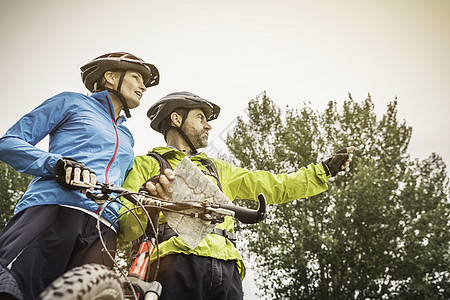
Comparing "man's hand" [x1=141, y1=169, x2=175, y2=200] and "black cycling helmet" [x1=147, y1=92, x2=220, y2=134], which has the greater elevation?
"black cycling helmet" [x1=147, y1=92, x2=220, y2=134]

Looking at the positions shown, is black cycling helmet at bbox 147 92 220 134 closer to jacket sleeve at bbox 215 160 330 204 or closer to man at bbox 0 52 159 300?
jacket sleeve at bbox 215 160 330 204

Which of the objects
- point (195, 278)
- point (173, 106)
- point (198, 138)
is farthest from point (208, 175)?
point (173, 106)

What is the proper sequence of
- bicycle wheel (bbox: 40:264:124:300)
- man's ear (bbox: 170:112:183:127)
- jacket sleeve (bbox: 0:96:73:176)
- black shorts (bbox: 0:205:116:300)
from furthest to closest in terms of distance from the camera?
man's ear (bbox: 170:112:183:127) → jacket sleeve (bbox: 0:96:73:176) → black shorts (bbox: 0:205:116:300) → bicycle wheel (bbox: 40:264:124:300)

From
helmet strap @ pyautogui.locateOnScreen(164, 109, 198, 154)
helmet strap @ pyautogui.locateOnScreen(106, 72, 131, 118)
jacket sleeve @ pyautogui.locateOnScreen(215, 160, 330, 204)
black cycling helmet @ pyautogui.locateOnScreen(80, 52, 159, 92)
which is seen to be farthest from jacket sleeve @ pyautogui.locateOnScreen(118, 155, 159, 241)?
black cycling helmet @ pyautogui.locateOnScreen(80, 52, 159, 92)

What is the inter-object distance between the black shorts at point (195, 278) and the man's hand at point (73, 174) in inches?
39.5

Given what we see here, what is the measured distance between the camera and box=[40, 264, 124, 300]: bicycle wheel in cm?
139

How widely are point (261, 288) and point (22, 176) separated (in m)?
14.4

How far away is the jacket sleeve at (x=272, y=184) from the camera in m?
3.75

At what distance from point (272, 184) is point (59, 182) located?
2.22 m

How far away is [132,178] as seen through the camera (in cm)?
316

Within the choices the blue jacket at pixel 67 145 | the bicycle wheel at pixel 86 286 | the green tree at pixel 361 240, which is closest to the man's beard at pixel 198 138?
the blue jacket at pixel 67 145

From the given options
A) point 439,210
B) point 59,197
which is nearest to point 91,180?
point 59,197

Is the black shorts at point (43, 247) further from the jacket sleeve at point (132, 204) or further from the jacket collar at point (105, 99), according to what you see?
the jacket collar at point (105, 99)

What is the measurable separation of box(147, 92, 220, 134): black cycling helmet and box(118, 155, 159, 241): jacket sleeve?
2.73ft
